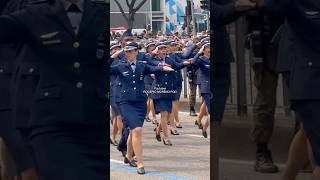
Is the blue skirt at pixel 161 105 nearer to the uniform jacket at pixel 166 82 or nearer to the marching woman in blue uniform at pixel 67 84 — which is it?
the uniform jacket at pixel 166 82

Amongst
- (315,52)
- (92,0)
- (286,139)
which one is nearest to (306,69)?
(315,52)

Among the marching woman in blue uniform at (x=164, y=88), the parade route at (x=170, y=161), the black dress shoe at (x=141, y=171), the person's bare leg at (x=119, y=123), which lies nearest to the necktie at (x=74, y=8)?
the parade route at (x=170, y=161)

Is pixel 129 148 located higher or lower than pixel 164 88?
lower

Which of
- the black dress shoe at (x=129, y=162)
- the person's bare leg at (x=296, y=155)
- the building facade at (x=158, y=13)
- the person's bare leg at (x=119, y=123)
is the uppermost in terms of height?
the building facade at (x=158, y=13)

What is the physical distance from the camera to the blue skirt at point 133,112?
7.33 metres

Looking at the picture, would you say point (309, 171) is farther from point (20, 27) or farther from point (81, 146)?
point (20, 27)

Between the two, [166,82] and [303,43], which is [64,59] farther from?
[166,82]

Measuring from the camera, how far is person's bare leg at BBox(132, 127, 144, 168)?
628 centimetres

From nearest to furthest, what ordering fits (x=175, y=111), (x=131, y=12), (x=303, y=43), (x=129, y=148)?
(x=303, y=43) → (x=131, y=12) → (x=129, y=148) → (x=175, y=111)

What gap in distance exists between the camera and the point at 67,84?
8.14 ft

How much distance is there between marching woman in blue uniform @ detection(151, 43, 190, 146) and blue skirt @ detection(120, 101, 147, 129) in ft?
1.45

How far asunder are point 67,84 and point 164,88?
6.69 metres

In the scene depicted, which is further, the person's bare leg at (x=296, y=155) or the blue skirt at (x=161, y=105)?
the blue skirt at (x=161, y=105)

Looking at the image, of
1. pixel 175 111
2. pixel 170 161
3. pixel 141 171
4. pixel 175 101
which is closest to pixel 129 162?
pixel 141 171
